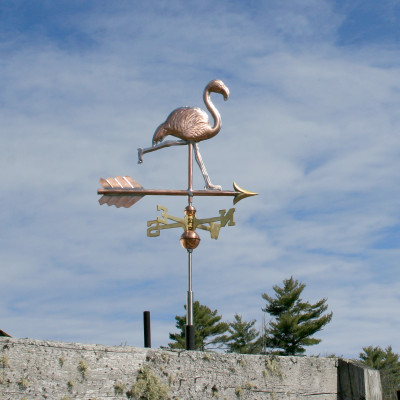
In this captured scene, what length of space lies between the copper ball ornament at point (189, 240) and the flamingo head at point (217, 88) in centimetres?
205

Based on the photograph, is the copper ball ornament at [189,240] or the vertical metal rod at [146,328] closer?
the vertical metal rod at [146,328]

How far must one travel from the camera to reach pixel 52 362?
6.16 metres

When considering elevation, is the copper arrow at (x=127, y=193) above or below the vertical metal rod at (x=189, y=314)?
above

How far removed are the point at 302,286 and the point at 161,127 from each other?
2047cm

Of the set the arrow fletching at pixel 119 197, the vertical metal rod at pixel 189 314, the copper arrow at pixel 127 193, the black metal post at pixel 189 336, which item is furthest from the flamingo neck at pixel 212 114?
the black metal post at pixel 189 336

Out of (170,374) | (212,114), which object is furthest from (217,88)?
(170,374)

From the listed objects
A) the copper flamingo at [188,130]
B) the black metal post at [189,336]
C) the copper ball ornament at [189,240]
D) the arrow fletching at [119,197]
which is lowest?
the black metal post at [189,336]

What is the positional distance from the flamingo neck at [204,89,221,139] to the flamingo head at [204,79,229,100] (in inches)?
2.1

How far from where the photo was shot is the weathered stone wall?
19.9 feet

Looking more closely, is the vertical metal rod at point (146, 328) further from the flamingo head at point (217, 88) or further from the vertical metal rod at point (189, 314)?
the flamingo head at point (217, 88)

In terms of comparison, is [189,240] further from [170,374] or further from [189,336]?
[170,374]

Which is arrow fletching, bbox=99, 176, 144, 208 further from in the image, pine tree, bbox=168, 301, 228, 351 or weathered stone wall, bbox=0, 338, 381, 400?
pine tree, bbox=168, 301, 228, 351

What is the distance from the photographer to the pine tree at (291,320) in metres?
27.7

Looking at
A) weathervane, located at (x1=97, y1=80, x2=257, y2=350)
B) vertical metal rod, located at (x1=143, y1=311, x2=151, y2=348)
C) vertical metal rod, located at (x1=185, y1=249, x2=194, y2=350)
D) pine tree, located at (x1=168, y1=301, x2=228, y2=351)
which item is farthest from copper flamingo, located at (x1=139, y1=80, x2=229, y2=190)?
pine tree, located at (x1=168, y1=301, x2=228, y2=351)
